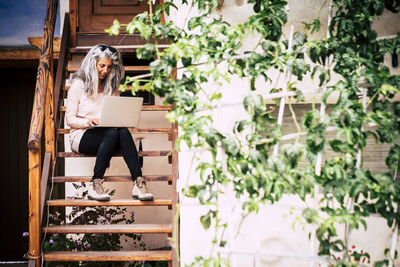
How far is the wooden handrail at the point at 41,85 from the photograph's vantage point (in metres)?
3.02

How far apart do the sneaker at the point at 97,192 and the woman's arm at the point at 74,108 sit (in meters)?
0.44

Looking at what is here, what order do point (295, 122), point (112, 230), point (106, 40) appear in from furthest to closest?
point (106, 40) → point (112, 230) → point (295, 122)

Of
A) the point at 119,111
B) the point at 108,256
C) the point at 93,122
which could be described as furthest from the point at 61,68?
the point at 108,256

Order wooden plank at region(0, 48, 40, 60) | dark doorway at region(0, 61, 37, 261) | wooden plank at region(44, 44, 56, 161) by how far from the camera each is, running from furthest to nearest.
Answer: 1. dark doorway at region(0, 61, 37, 261)
2. wooden plank at region(0, 48, 40, 60)
3. wooden plank at region(44, 44, 56, 161)

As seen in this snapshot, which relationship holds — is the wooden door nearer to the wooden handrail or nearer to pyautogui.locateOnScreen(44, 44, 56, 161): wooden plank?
the wooden handrail

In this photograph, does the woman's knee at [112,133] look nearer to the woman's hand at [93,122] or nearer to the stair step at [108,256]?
the woman's hand at [93,122]

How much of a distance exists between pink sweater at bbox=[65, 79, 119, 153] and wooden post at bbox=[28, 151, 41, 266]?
1.47 feet

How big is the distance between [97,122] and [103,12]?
2.09 metres

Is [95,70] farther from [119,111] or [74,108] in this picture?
[119,111]

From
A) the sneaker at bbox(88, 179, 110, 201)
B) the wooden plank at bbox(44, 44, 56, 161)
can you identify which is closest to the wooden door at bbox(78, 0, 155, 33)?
the wooden plank at bbox(44, 44, 56, 161)

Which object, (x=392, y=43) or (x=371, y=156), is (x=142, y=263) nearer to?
(x=371, y=156)

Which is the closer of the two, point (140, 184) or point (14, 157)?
point (140, 184)

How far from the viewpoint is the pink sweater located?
11.3 feet

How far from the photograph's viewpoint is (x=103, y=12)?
5.00 m
